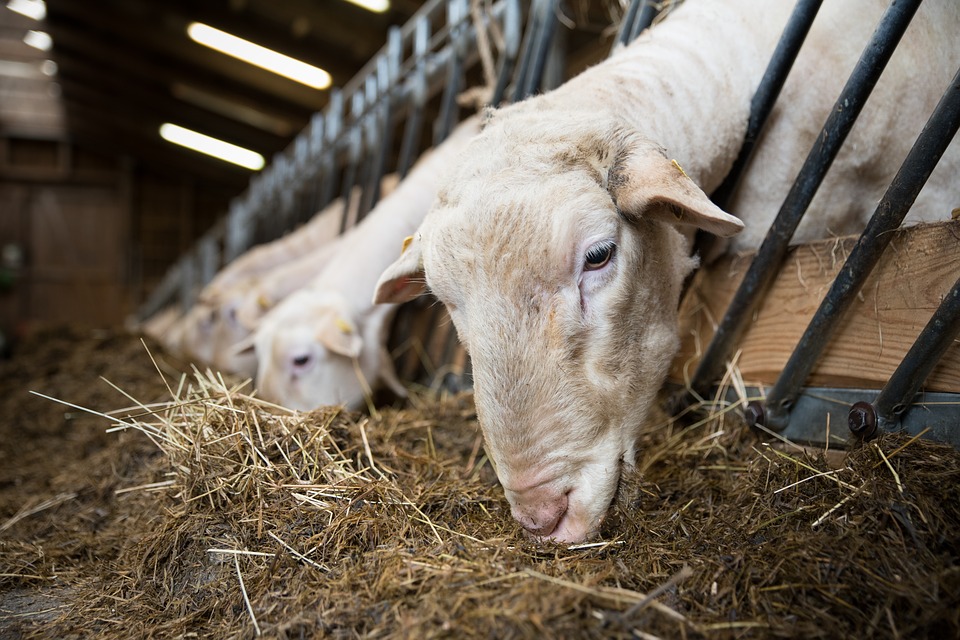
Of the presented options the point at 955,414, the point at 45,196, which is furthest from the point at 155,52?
the point at 955,414

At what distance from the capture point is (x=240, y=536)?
2.06 m

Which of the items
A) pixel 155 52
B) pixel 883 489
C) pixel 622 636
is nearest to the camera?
pixel 622 636

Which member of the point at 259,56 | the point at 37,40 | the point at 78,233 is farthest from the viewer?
the point at 78,233

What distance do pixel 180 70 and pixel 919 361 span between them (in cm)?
1743

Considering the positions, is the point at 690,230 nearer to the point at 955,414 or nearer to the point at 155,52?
the point at 955,414

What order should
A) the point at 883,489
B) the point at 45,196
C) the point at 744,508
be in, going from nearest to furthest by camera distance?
the point at 883,489, the point at 744,508, the point at 45,196

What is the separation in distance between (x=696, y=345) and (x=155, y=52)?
1631 cm

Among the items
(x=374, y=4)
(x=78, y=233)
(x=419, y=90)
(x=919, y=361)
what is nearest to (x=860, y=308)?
(x=919, y=361)

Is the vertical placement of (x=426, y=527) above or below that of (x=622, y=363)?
below

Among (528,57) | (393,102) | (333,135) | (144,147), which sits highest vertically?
(528,57)

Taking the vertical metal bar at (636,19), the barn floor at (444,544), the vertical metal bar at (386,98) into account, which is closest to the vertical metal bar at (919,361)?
the barn floor at (444,544)

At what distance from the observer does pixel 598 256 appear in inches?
80.3

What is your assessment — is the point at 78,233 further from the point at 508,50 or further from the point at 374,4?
the point at 508,50

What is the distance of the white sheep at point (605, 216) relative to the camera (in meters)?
1.98
